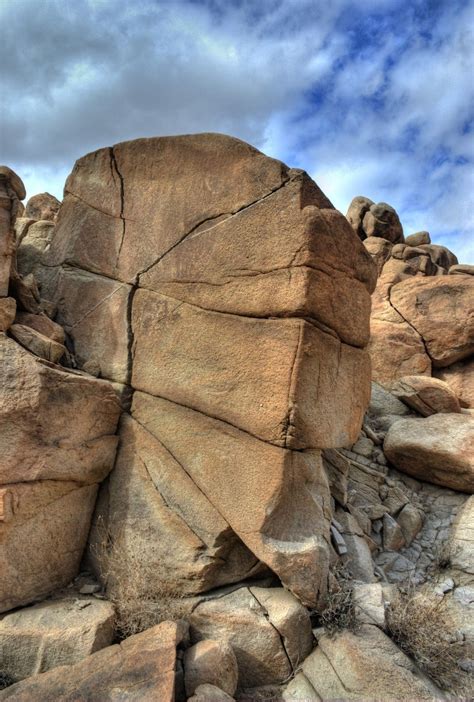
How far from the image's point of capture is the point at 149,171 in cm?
490

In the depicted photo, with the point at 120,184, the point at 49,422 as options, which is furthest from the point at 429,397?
the point at 49,422

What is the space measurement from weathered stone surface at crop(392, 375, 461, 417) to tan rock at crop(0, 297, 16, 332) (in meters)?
5.83

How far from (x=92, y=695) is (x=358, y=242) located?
407 centimetres

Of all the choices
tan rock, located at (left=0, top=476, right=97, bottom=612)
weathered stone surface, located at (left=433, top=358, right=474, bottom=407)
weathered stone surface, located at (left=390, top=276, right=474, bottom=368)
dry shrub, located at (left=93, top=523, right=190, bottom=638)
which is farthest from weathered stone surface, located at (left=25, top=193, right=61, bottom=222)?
weathered stone surface, located at (left=433, top=358, right=474, bottom=407)

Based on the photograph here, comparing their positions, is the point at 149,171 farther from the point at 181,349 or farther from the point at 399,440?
the point at 399,440

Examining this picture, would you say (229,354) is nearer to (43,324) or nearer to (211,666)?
(43,324)

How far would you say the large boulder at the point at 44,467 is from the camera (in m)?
3.79

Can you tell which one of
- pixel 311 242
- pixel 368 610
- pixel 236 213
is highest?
pixel 236 213

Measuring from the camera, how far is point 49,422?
157 inches

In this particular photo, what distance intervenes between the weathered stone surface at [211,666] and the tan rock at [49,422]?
177 cm

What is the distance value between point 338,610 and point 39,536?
2.58m

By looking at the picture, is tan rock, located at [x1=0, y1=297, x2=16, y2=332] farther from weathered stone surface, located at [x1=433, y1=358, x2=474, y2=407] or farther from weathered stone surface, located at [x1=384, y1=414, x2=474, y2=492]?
weathered stone surface, located at [x1=433, y1=358, x2=474, y2=407]

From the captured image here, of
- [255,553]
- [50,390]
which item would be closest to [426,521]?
[255,553]

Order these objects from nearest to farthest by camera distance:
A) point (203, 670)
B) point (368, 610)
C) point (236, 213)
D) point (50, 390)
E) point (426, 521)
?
point (203, 670), point (368, 610), point (50, 390), point (236, 213), point (426, 521)
